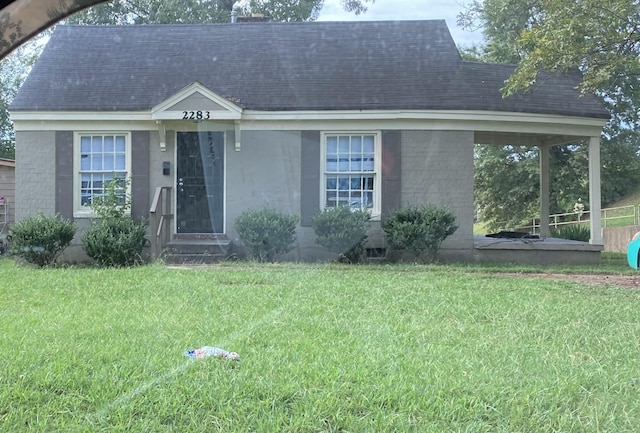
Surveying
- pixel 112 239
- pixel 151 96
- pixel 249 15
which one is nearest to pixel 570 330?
pixel 249 15

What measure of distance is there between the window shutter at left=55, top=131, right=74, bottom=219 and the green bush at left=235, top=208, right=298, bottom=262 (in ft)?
10.8

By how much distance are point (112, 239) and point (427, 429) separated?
7.56 meters

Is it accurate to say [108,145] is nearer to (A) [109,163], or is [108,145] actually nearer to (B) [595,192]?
(A) [109,163]

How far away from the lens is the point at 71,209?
1064 centimetres

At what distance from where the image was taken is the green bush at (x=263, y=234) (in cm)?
962

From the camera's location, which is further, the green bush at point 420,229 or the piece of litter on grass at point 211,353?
the green bush at point 420,229

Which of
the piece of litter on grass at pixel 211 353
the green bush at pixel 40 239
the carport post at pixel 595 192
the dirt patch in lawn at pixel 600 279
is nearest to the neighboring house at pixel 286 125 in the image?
the green bush at pixel 40 239

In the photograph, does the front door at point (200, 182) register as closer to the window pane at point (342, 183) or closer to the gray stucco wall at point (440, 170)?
the window pane at point (342, 183)

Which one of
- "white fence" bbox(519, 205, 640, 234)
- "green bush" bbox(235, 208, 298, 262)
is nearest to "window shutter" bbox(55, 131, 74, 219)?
"green bush" bbox(235, 208, 298, 262)

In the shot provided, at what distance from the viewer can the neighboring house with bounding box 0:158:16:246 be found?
1126cm

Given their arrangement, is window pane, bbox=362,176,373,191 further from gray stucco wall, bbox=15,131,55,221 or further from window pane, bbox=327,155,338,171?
gray stucco wall, bbox=15,131,55,221

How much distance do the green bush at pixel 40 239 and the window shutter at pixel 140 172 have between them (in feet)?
4.13

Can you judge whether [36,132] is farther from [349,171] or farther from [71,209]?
[349,171]

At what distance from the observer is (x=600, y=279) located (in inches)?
345
